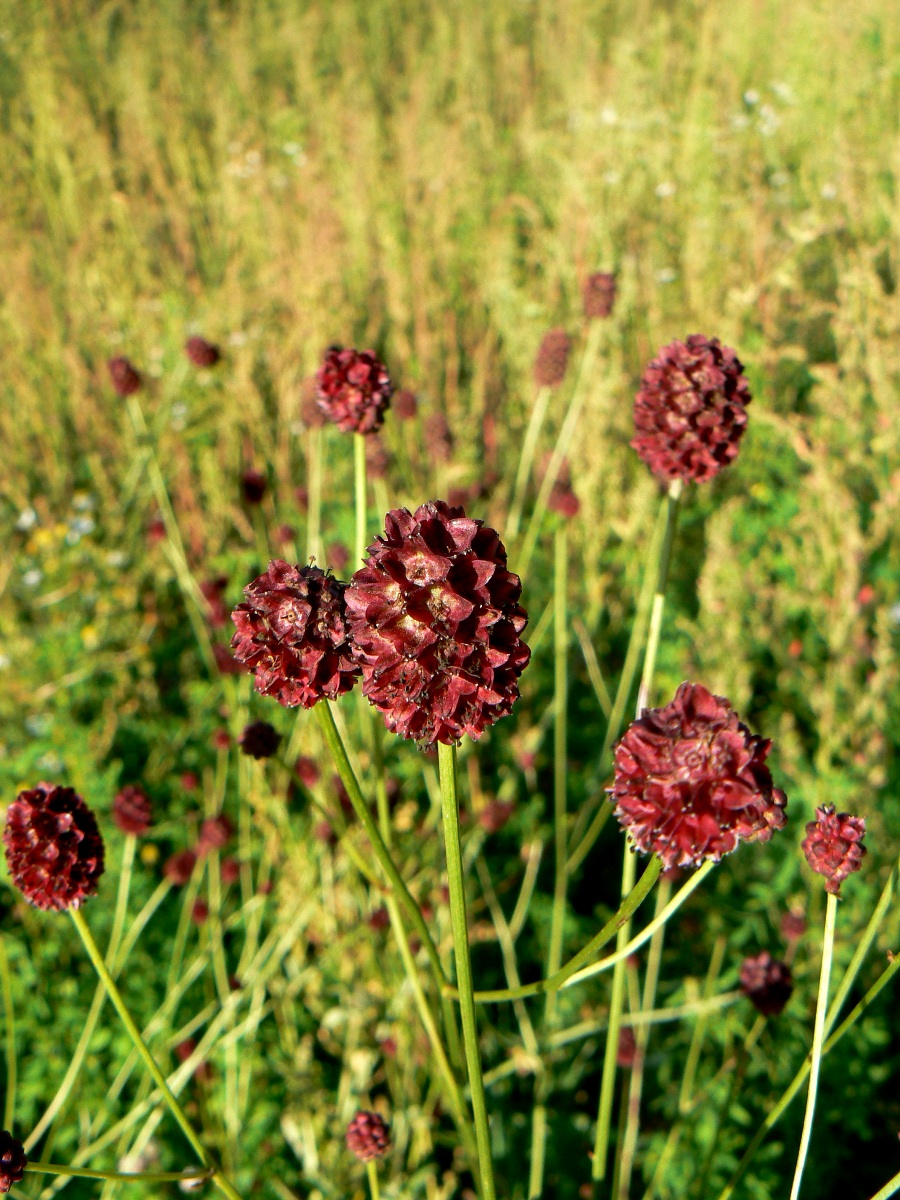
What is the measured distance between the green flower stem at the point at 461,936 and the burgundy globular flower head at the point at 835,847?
16.8 inches

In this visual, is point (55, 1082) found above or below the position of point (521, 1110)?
above

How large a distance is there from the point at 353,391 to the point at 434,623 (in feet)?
2.80

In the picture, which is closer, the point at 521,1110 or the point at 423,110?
the point at 521,1110

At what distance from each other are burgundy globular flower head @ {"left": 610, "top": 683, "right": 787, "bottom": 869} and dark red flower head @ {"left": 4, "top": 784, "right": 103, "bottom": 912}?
0.75m

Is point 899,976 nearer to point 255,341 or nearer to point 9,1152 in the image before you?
point 9,1152

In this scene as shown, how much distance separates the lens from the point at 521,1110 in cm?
230

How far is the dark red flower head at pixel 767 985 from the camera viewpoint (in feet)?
4.80

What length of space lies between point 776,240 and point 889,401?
1661 millimetres

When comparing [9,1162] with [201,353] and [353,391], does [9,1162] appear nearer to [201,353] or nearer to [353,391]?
[353,391]

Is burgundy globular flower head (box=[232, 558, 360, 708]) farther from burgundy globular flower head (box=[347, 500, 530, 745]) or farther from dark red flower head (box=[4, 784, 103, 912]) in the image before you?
dark red flower head (box=[4, 784, 103, 912])

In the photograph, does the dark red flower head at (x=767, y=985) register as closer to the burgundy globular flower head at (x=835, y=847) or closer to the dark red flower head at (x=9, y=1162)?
the burgundy globular flower head at (x=835, y=847)

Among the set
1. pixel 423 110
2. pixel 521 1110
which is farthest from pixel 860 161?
pixel 521 1110

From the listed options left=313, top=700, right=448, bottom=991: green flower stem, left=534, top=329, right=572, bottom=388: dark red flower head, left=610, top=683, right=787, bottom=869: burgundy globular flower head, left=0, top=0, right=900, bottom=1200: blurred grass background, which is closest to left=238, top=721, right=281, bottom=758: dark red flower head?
left=313, top=700, right=448, bottom=991: green flower stem

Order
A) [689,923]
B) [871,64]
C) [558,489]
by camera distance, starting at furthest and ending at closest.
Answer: [871,64] → [558,489] → [689,923]
